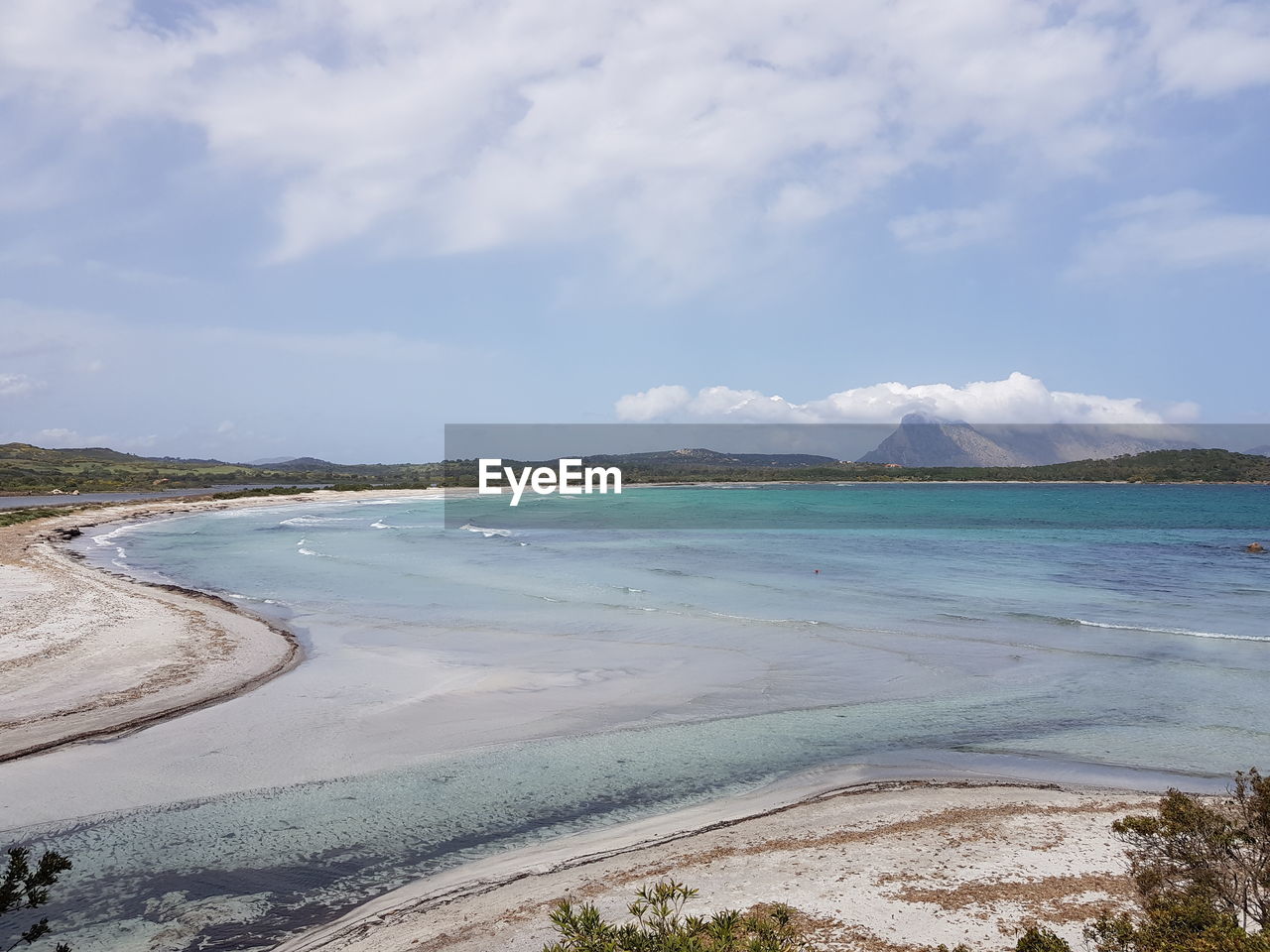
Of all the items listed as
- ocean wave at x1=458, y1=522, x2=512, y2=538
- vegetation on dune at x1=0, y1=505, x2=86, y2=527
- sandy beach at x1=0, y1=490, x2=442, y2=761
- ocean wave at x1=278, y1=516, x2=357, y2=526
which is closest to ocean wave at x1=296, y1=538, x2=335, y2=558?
sandy beach at x1=0, y1=490, x2=442, y2=761

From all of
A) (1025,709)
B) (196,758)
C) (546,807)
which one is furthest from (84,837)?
(1025,709)

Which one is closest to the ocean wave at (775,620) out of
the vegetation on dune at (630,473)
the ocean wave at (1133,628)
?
the ocean wave at (1133,628)

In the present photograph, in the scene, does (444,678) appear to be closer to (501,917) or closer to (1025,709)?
(501,917)

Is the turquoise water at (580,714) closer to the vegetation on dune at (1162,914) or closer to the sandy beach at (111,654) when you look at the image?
the sandy beach at (111,654)

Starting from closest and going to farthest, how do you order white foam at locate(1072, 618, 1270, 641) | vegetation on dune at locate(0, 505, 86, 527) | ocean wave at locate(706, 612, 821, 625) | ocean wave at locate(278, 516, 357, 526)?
white foam at locate(1072, 618, 1270, 641) → ocean wave at locate(706, 612, 821, 625) → vegetation on dune at locate(0, 505, 86, 527) → ocean wave at locate(278, 516, 357, 526)

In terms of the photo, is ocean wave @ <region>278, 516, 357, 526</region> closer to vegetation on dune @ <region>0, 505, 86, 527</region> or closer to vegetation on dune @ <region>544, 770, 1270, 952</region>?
vegetation on dune @ <region>0, 505, 86, 527</region>

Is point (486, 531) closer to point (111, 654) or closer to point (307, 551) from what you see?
point (307, 551)

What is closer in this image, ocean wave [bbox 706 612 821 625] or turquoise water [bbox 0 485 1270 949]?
turquoise water [bbox 0 485 1270 949]
